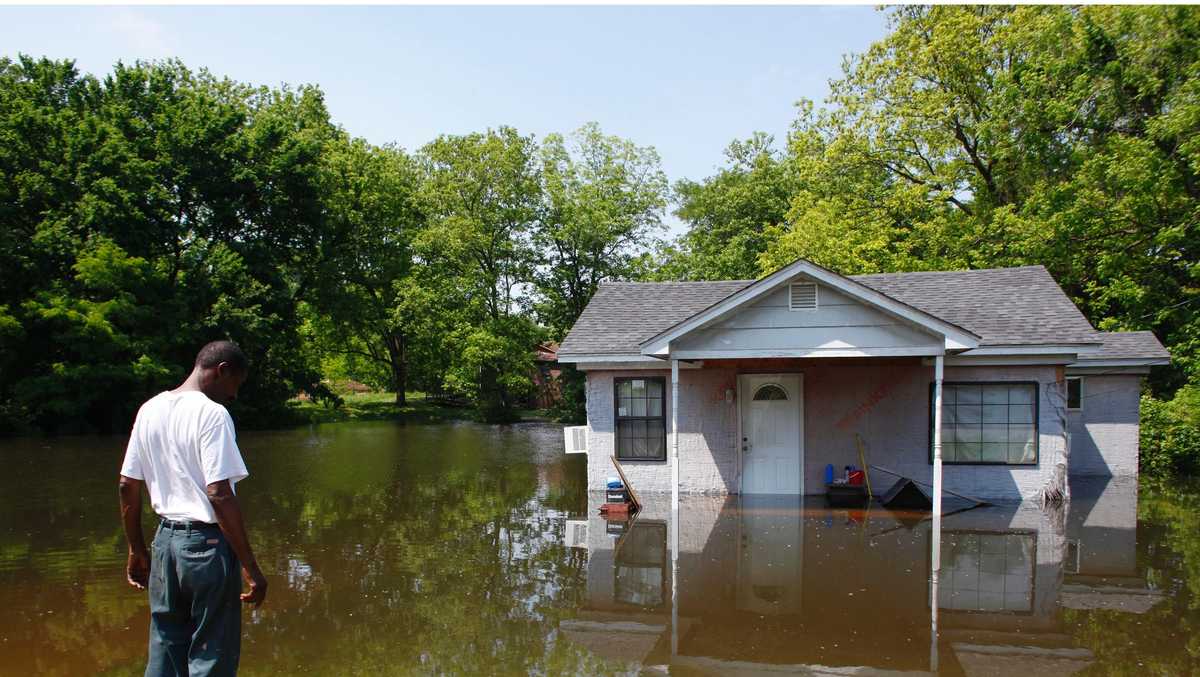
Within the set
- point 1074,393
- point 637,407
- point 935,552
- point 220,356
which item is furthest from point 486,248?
point 220,356

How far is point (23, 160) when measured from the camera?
98.2ft

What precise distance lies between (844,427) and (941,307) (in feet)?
9.33

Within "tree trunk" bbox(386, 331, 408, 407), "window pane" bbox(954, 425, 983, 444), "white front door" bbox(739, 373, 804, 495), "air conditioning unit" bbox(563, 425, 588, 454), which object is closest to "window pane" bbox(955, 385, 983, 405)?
"window pane" bbox(954, 425, 983, 444)

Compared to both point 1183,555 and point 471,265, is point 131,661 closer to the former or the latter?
point 1183,555

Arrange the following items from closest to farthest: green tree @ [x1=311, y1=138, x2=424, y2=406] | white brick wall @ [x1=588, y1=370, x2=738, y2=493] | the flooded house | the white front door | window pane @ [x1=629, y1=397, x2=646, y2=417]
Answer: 1. the flooded house
2. the white front door
3. white brick wall @ [x1=588, y1=370, x2=738, y2=493]
4. window pane @ [x1=629, y1=397, x2=646, y2=417]
5. green tree @ [x1=311, y1=138, x2=424, y2=406]

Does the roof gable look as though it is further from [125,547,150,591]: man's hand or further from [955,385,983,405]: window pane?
[125,547,150,591]: man's hand

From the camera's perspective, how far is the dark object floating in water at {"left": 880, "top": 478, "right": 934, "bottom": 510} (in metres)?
13.4

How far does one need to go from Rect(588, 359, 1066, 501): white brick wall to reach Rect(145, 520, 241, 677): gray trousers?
436 inches

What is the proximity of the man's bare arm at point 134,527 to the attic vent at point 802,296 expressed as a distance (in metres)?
9.75

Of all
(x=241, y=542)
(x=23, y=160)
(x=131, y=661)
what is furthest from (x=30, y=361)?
(x=241, y=542)

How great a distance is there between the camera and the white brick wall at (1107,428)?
56.9 ft

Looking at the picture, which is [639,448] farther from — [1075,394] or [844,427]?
[1075,394]

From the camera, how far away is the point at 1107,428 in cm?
1769

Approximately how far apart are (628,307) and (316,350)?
102 ft
